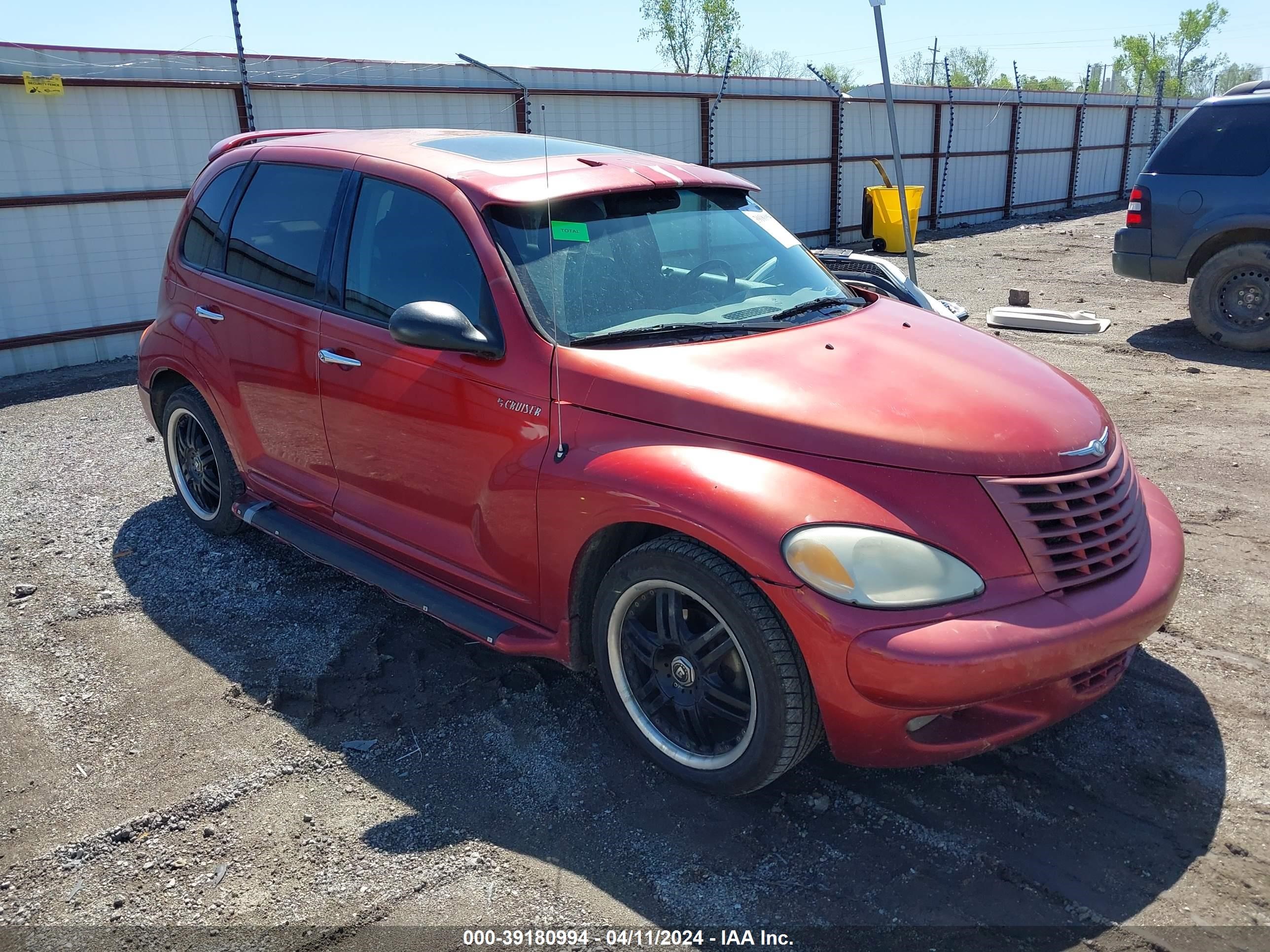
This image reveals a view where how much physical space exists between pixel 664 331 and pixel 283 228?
78.8 inches

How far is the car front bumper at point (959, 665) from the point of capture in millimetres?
2609

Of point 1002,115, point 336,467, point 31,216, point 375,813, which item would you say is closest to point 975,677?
point 375,813

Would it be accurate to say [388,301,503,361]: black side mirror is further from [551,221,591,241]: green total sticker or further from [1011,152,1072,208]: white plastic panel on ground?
[1011,152,1072,208]: white plastic panel on ground

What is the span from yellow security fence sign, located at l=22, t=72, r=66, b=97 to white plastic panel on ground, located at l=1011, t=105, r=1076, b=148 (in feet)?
66.5

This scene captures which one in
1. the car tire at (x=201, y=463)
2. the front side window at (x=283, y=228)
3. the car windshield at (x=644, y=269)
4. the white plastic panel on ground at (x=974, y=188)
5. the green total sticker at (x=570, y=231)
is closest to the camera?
the car windshield at (x=644, y=269)

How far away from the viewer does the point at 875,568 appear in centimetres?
268

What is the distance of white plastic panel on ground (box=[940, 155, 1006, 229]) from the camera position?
21828mm

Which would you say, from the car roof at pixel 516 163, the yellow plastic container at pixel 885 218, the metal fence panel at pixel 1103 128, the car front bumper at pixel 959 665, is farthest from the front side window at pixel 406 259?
the metal fence panel at pixel 1103 128

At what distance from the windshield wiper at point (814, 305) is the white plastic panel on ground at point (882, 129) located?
16261mm

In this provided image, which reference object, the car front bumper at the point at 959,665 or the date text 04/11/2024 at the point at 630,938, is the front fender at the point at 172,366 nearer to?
the date text 04/11/2024 at the point at 630,938

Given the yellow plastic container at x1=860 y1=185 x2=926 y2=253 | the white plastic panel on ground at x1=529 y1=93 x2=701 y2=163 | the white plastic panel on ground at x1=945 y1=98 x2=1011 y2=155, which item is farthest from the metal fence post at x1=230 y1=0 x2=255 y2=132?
the white plastic panel on ground at x1=945 y1=98 x2=1011 y2=155

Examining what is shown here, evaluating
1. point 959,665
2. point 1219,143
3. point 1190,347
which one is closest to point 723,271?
point 959,665

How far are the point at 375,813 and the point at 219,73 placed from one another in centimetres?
995

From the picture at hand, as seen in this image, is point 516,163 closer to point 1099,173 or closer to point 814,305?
point 814,305
